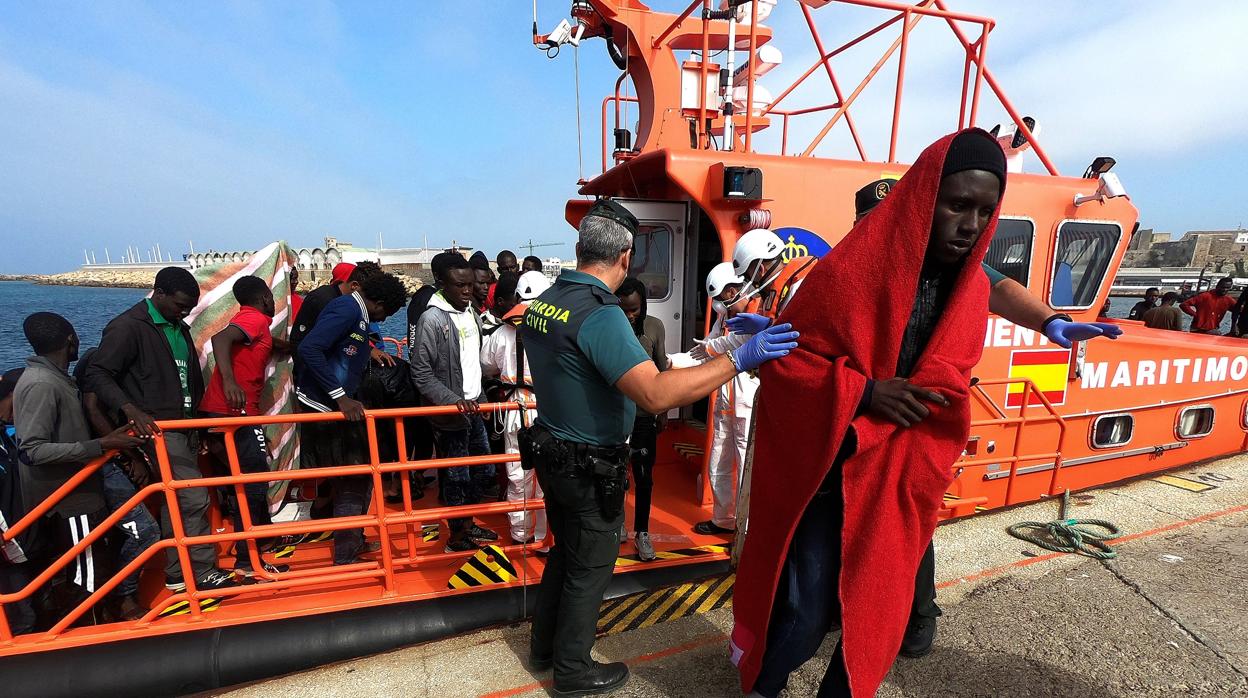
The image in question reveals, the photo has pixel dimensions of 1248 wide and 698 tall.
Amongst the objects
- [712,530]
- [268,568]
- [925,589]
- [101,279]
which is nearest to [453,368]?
[268,568]

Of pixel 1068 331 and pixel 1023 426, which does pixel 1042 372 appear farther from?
pixel 1068 331

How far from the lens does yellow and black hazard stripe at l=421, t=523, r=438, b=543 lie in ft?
12.1

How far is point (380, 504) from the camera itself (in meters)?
2.68

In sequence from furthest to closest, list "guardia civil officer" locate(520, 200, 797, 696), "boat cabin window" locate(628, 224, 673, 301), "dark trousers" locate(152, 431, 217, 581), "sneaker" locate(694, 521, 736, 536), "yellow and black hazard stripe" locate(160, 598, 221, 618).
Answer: "boat cabin window" locate(628, 224, 673, 301), "sneaker" locate(694, 521, 736, 536), "dark trousers" locate(152, 431, 217, 581), "yellow and black hazard stripe" locate(160, 598, 221, 618), "guardia civil officer" locate(520, 200, 797, 696)

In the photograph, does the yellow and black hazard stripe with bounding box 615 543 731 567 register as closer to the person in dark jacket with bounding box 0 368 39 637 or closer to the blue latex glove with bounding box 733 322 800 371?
the blue latex glove with bounding box 733 322 800 371

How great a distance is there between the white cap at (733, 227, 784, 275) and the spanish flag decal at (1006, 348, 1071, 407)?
2282 millimetres

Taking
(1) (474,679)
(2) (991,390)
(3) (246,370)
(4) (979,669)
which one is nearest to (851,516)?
(4) (979,669)

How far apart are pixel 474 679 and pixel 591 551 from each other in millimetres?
891

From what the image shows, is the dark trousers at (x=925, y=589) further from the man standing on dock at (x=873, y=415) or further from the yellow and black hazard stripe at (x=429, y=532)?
the yellow and black hazard stripe at (x=429, y=532)

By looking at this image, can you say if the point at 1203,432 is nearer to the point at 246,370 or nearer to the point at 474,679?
the point at 474,679

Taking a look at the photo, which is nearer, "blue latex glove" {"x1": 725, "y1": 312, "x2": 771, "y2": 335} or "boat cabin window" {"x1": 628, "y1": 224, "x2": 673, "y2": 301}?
"blue latex glove" {"x1": 725, "y1": 312, "x2": 771, "y2": 335}

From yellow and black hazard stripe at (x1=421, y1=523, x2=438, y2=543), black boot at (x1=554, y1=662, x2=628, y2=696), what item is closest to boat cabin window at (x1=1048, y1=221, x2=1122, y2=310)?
black boot at (x1=554, y1=662, x2=628, y2=696)

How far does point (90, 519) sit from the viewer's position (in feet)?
9.43

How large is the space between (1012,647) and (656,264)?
3.15m
